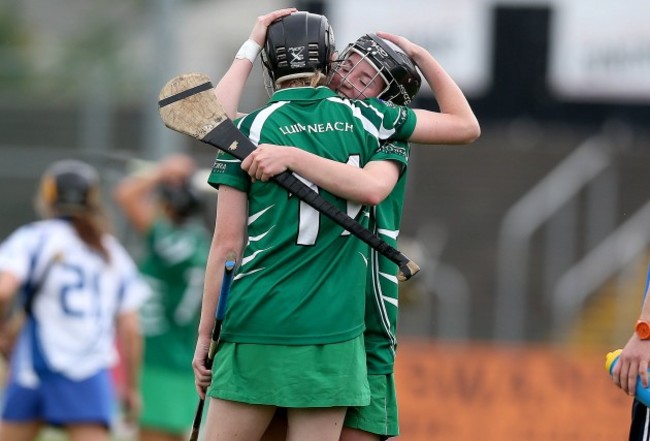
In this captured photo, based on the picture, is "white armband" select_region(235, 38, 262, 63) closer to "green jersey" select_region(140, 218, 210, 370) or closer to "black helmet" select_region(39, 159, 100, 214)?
"black helmet" select_region(39, 159, 100, 214)

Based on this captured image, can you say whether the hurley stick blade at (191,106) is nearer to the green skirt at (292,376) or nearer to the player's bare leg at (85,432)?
the green skirt at (292,376)

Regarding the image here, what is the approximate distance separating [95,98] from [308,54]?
12976 millimetres

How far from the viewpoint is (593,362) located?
14.8m

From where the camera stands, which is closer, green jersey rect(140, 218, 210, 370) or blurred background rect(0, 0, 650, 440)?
green jersey rect(140, 218, 210, 370)

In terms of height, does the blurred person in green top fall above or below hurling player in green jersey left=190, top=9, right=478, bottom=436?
below

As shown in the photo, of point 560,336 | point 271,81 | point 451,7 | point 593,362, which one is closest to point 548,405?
point 593,362

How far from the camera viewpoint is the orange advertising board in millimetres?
14406

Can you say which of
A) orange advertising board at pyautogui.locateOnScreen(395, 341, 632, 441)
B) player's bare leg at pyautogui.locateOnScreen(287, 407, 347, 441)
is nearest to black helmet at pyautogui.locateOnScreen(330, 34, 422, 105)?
player's bare leg at pyautogui.locateOnScreen(287, 407, 347, 441)

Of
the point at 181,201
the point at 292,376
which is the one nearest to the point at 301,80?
the point at 292,376

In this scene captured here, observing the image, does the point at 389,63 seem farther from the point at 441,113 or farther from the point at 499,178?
the point at 499,178

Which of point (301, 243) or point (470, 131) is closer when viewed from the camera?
point (301, 243)

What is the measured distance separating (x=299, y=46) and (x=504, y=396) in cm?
1030

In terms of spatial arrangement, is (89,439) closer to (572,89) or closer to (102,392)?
(102,392)

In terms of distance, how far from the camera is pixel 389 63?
513 centimetres
